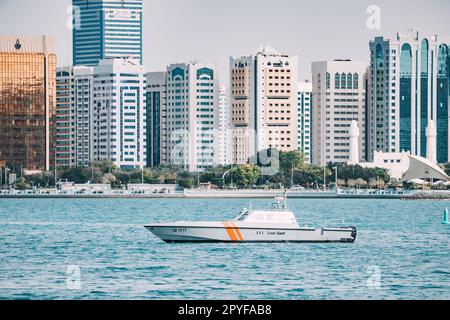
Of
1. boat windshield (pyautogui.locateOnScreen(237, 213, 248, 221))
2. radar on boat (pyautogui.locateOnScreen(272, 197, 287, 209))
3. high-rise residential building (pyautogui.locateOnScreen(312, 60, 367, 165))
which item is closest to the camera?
boat windshield (pyautogui.locateOnScreen(237, 213, 248, 221))

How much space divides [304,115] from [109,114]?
1216 cm

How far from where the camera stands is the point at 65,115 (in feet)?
244

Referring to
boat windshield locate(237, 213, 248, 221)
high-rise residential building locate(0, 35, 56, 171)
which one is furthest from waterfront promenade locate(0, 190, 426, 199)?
boat windshield locate(237, 213, 248, 221)

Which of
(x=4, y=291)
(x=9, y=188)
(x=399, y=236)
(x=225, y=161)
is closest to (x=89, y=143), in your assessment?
(x=225, y=161)

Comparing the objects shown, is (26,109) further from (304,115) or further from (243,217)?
(243,217)

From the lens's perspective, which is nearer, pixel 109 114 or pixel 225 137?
pixel 225 137

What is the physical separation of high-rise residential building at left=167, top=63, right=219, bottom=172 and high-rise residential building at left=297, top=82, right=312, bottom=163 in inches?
201

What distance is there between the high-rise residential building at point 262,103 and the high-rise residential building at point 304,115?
1.62 metres

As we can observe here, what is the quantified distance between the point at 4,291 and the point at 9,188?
162 feet

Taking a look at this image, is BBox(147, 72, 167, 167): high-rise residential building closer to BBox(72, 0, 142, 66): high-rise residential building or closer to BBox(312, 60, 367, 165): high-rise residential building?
BBox(72, 0, 142, 66): high-rise residential building

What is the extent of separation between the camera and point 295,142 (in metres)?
71.3

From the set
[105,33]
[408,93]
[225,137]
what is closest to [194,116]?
[225,137]

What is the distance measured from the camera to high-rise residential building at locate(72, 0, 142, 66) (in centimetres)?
6925

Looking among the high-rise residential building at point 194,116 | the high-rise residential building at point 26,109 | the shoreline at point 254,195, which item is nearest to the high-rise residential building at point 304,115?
the high-rise residential building at point 194,116
